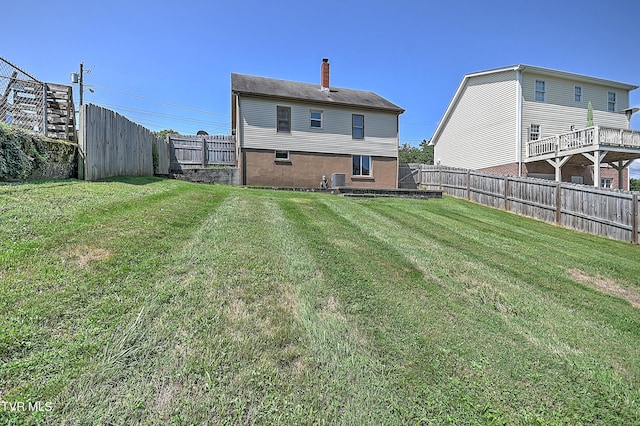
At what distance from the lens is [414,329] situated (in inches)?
121

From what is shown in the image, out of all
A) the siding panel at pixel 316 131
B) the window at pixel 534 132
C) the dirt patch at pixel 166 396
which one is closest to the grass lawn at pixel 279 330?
the dirt patch at pixel 166 396

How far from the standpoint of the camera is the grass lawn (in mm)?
2074

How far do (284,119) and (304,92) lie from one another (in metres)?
2.42

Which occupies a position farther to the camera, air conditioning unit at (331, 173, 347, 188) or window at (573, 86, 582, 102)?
window at (573, 86, 582, 102)

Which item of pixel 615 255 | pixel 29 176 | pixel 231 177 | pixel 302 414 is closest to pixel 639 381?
pixel 302 414

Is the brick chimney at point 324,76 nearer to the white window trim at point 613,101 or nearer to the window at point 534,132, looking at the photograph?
the window at point 534,132

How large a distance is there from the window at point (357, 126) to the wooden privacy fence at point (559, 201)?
18.7 ft

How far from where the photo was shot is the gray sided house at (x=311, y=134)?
16516 mm

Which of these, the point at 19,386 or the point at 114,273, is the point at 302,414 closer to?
the point at 19,386

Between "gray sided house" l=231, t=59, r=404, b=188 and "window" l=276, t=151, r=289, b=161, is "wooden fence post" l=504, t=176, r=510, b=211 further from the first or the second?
"window" l=276, t=151, r=289, b=161

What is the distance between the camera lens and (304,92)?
59.8 feet

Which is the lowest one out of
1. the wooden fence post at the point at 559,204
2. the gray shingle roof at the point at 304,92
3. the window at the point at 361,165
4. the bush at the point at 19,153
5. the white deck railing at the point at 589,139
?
the wooden fence post at the point at 559,204

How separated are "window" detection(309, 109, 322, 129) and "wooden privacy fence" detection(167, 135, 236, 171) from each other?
455 centimetres

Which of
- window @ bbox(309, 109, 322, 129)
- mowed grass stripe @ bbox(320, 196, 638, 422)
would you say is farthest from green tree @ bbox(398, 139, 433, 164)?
mowed grass stripe @ bbox(320, 196, 638, 422)
